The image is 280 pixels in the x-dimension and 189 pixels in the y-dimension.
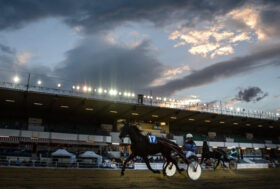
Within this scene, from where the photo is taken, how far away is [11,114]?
43219 mm

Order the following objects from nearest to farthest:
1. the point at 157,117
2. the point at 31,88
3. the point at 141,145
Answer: the point at 141,145
the point at 31,88
the point at 157,117

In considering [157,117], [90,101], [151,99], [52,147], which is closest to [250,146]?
[157,117]

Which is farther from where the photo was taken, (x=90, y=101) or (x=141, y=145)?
(x=90, y=101)

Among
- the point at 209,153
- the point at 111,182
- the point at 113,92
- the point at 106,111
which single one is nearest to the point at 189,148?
the point at 111,182

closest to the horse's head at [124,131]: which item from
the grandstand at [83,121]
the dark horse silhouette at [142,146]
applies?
the dark horse silhouette at [142,146]

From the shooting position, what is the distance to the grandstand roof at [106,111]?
3428cm

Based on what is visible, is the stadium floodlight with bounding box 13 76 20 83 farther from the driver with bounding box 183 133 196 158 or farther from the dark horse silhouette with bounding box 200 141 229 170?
the driver with bounding box 183 133 196 158

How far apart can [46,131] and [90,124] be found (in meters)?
12.5

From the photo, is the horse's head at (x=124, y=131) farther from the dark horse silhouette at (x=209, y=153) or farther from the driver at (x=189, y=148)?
the dark horse silhouette at (x=209, y=153)

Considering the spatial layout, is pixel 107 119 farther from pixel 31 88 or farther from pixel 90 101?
pixel 31 88

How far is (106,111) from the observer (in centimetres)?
4234

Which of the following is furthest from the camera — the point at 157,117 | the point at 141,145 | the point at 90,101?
the point at 157,117

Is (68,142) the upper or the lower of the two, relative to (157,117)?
lower

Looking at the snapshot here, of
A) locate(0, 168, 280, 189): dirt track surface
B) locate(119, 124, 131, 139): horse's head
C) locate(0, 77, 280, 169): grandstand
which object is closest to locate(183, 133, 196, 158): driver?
locate(0, 168, 280, 189): dirt track surface
